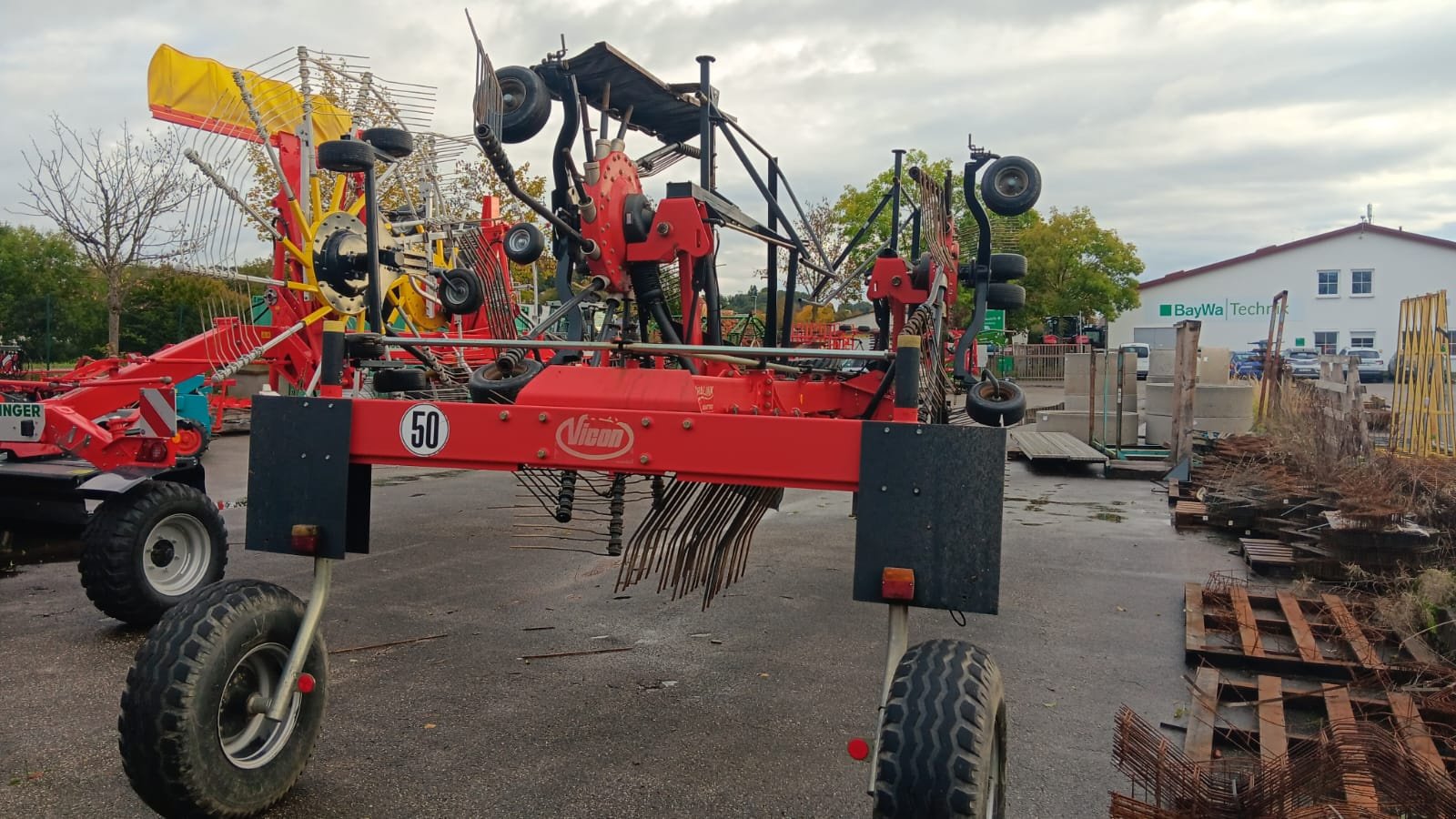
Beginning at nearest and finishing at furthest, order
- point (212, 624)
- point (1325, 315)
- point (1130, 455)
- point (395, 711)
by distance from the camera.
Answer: point (212, 624) < point (395, 711) < point (1130, 455) < point (1325, 315)

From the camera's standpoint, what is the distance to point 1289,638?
226 inches

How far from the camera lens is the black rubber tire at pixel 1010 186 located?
4.70 m

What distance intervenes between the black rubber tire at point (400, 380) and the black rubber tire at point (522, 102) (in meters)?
A: 1.19

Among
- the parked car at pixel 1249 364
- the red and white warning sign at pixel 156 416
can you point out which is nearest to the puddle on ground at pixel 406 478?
the red and white warning sign at pixel 156 416

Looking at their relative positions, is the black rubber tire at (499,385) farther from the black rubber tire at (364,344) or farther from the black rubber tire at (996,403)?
the black rubber tire at (996,403)

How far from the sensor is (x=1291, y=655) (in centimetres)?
524

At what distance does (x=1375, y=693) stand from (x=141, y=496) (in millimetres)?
6427

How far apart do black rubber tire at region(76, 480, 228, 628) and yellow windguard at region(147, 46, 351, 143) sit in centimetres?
426

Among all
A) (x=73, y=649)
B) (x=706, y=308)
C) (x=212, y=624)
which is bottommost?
(x=73, y=649)

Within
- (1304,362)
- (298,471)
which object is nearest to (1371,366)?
(1304,362)

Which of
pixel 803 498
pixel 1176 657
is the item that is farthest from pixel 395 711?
pixel 803 498

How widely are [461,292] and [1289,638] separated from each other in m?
4.98

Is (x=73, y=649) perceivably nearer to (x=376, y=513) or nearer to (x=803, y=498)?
(x=376, y=513)

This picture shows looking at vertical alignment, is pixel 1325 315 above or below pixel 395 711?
above
